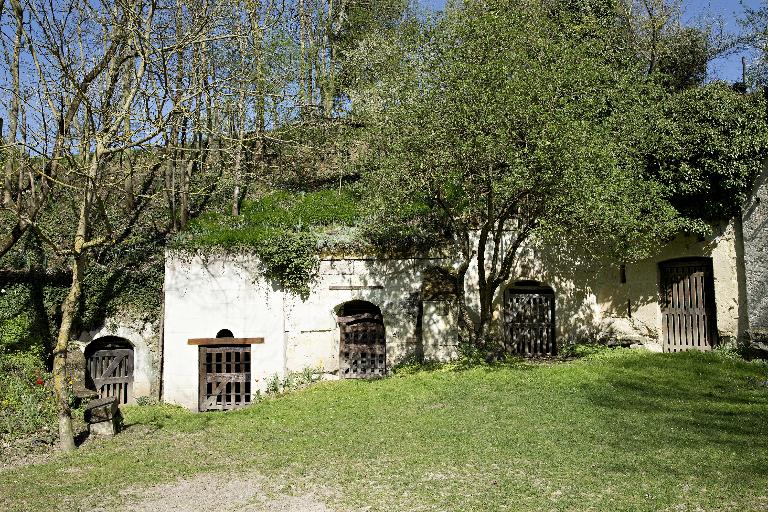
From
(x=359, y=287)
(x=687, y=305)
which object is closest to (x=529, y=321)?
(x=687, y=305)

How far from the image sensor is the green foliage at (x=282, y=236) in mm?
16266

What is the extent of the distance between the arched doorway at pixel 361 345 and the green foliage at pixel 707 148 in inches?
309

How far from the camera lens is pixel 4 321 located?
14.9 m

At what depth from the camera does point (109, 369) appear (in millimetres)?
16125

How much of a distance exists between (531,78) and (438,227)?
545 cm

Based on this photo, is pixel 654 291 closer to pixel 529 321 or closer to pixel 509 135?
pixel 529 321

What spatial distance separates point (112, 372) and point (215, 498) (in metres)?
9.81

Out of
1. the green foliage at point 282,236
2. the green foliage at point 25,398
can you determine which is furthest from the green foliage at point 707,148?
the green foliage at point 25,398

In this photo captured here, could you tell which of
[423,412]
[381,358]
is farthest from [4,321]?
[423,412]

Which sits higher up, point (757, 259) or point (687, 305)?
point (757, 259)

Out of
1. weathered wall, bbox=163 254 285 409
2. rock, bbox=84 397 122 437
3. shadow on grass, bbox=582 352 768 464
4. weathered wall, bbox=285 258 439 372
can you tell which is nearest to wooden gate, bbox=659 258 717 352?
shadow on grass, bbox=582 352 768 464

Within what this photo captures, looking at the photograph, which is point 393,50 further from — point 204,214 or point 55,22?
point 55,22

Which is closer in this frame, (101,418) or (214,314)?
(101,418)

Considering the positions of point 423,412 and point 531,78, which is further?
point 531,78
